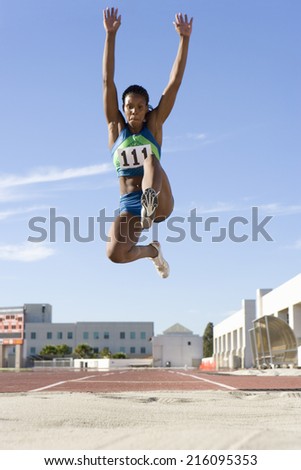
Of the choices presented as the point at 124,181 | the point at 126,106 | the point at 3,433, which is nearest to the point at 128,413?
the point at 3,433

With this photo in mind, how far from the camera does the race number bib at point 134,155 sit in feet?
18.2

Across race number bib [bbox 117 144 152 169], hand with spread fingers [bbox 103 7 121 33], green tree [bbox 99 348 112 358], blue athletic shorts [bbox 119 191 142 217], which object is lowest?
green tree [bbox 99 348 112 358]

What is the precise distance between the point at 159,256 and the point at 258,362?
2832 cm

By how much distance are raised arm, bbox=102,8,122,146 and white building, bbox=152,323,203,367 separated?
86.2 m

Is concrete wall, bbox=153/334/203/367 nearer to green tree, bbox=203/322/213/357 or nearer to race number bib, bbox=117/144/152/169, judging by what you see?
green tree, bbox=203/322/213/357

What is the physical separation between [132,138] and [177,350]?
8988 centimetres

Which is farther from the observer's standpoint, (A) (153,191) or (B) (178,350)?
(B) (178,350)

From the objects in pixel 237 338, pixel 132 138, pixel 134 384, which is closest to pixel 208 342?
pixel 237 338

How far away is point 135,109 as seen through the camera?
571 centimetres

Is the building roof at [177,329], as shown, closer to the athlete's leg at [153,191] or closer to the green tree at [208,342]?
the green tree at [208,342]

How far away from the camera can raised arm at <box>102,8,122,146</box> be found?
570 centimetres

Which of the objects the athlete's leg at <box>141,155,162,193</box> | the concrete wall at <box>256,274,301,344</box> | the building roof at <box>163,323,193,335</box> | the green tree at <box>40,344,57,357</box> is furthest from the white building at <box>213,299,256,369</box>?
the athlete's leg at <box>141,155,162,193</box>

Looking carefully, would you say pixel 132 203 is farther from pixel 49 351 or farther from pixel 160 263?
pixel 49 351

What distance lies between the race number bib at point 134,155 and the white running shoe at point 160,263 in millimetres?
1093
